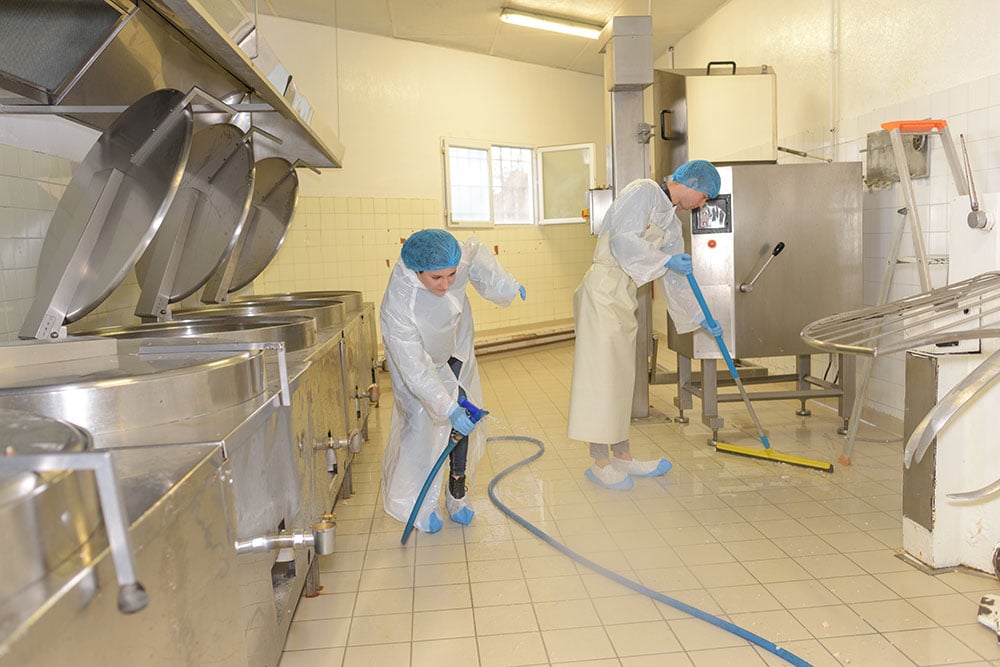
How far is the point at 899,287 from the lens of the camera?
12.6 feet

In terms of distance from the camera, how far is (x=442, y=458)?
9.03 ft

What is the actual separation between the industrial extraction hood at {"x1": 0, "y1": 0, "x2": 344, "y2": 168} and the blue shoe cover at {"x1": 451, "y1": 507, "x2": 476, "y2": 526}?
64.0 inches

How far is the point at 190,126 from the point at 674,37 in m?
6.08

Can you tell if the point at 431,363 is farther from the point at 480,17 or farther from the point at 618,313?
the point at 480,17

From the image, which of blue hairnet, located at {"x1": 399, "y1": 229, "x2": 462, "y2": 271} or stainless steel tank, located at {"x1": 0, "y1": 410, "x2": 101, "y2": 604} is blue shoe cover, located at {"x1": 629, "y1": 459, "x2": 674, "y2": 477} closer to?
blue hairnet, located at {"x1": 399, "y1": 229, "x2": 462, "y2": 271}

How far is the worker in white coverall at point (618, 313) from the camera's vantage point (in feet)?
10.9

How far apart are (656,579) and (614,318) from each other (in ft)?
4.14

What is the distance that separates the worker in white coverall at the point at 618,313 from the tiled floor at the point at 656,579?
17cm

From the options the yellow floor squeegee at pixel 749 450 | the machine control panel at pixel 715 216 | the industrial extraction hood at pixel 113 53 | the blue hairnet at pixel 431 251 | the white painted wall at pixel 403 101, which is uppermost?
the white painted wall at pixel 403 101

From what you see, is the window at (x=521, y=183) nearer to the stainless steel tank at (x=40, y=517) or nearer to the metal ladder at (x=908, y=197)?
the metal ladder at (x=908, y=197)

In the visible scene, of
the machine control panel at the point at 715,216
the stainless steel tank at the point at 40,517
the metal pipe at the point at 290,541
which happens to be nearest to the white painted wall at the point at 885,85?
the machine control panel at the point at 715,216

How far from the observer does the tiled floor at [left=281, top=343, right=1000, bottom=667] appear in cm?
198

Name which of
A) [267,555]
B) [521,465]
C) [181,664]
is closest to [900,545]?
[521,465]

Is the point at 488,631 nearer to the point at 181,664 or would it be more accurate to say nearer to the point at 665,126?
the point at 181,664
